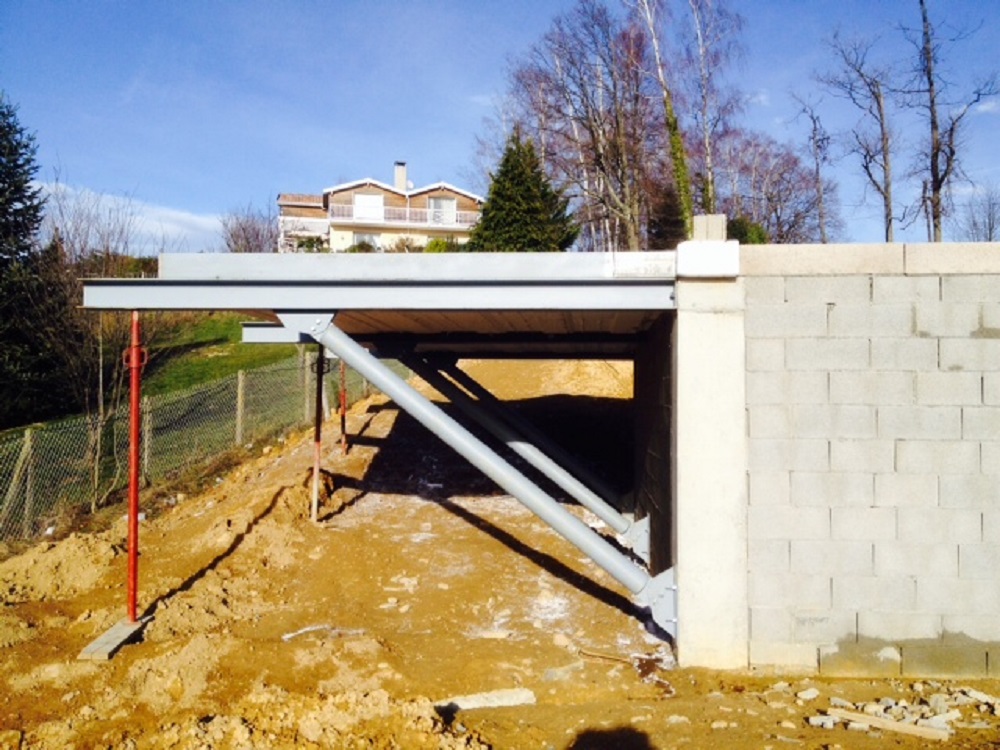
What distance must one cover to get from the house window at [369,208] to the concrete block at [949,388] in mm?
43236

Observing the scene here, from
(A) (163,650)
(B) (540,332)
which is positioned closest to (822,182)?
(B) (540,332)

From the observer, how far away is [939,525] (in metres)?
4.55

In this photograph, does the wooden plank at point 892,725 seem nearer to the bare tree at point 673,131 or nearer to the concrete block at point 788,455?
the concrete block at point 788,455

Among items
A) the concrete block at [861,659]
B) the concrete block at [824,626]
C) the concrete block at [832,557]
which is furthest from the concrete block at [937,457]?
the concrete block at [861,659]

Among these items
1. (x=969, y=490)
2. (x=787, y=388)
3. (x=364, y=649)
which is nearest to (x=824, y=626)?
(x=969, y=490)

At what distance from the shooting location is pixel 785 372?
4668mm

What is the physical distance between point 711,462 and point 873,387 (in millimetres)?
1094

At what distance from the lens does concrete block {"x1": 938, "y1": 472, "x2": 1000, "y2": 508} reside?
4527 millimetres

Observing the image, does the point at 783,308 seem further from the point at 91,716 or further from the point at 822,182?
the point at 822,182

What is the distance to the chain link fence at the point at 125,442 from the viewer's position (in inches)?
328

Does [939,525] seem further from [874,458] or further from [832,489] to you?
[832,489]

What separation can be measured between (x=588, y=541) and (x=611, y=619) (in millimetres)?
1135

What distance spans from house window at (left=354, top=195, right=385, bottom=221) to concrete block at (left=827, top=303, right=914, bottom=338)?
4296 cm

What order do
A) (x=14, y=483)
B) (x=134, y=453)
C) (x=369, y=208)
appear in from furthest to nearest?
(x=369, y=208)
(x=14, y=483)
(x=134, y=453)
